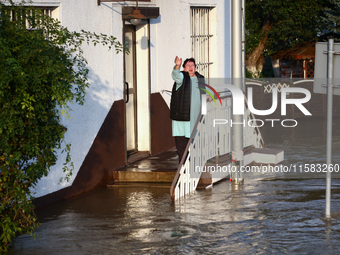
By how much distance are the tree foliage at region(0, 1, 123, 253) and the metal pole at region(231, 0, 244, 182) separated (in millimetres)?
4157

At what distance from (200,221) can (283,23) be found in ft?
71.4

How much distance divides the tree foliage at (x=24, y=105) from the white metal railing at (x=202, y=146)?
3019 mm

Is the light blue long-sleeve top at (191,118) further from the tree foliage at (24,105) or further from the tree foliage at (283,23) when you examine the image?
the tree foliage at (283,23)

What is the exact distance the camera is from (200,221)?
8.83m

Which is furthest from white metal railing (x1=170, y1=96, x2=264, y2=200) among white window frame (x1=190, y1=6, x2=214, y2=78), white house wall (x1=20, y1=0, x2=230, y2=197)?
white window frame (x1=190, y1=6, x2=214, y2=78)

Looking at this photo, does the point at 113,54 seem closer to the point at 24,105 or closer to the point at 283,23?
the point at 24,105

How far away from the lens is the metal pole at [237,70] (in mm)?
11117

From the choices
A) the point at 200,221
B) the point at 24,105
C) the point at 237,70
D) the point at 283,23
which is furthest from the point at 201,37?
the point at 283,23

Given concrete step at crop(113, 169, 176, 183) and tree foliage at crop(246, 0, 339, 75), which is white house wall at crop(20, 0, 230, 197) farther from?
tree foliage at crop(246, 0, 339, 75)

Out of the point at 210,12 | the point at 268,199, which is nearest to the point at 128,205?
the point at 268,199

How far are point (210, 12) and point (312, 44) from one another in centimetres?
1373

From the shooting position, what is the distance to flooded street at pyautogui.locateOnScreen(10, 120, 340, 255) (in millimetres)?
7730

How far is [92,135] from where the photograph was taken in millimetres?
10656

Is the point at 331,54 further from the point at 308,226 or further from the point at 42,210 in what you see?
the point at 42,210
